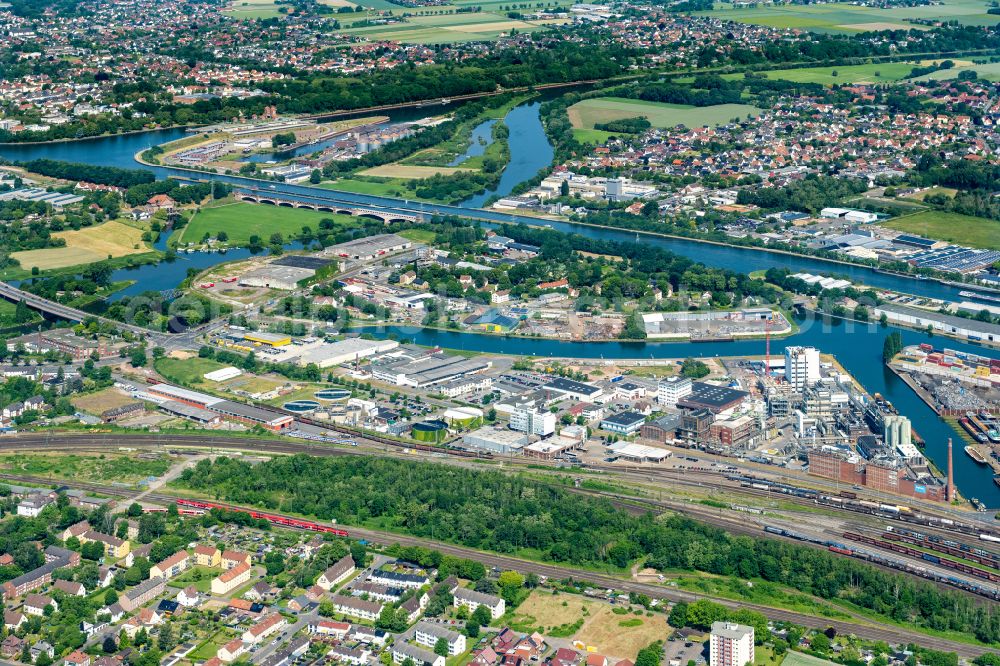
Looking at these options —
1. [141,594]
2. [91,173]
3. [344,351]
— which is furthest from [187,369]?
[91,173]

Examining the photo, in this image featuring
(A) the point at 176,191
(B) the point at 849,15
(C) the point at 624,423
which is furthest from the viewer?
(B) the point at 849,15

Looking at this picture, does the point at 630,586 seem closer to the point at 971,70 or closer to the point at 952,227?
the point at 952,227

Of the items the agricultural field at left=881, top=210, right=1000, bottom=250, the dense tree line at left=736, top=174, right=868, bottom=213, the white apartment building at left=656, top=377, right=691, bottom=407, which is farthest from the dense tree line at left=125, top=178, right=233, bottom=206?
the white apartment building at left=656, top=377, right=691, bottom=407

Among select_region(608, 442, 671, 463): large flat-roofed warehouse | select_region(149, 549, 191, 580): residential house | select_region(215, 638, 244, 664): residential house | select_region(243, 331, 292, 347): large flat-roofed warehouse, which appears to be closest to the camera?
select_region(215, 638, 244, 664): residential house

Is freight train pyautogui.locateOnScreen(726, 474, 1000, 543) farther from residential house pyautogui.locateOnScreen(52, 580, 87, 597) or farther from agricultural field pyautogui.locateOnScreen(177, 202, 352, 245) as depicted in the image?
agricultural field pyautogui.locateOnScreen(177, 202, 352, 245)

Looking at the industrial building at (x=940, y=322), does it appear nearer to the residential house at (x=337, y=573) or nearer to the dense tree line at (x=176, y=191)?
the residential house at (x=337, y=573)

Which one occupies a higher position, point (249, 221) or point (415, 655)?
point (415, 655)

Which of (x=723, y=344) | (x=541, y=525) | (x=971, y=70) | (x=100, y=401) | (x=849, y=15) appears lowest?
(x=723, y=344)

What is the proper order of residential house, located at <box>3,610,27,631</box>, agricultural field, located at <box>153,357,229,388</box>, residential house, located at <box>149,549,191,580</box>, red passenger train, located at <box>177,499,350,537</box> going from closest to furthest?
residential house, located at <box>3,610,27,631</box>
residential house, located at <box>149,549,191,580</box>
red passenger train, located at <box>177,499,350,537</box>
agricultural field, located at <box>153,357,229,388</box>
